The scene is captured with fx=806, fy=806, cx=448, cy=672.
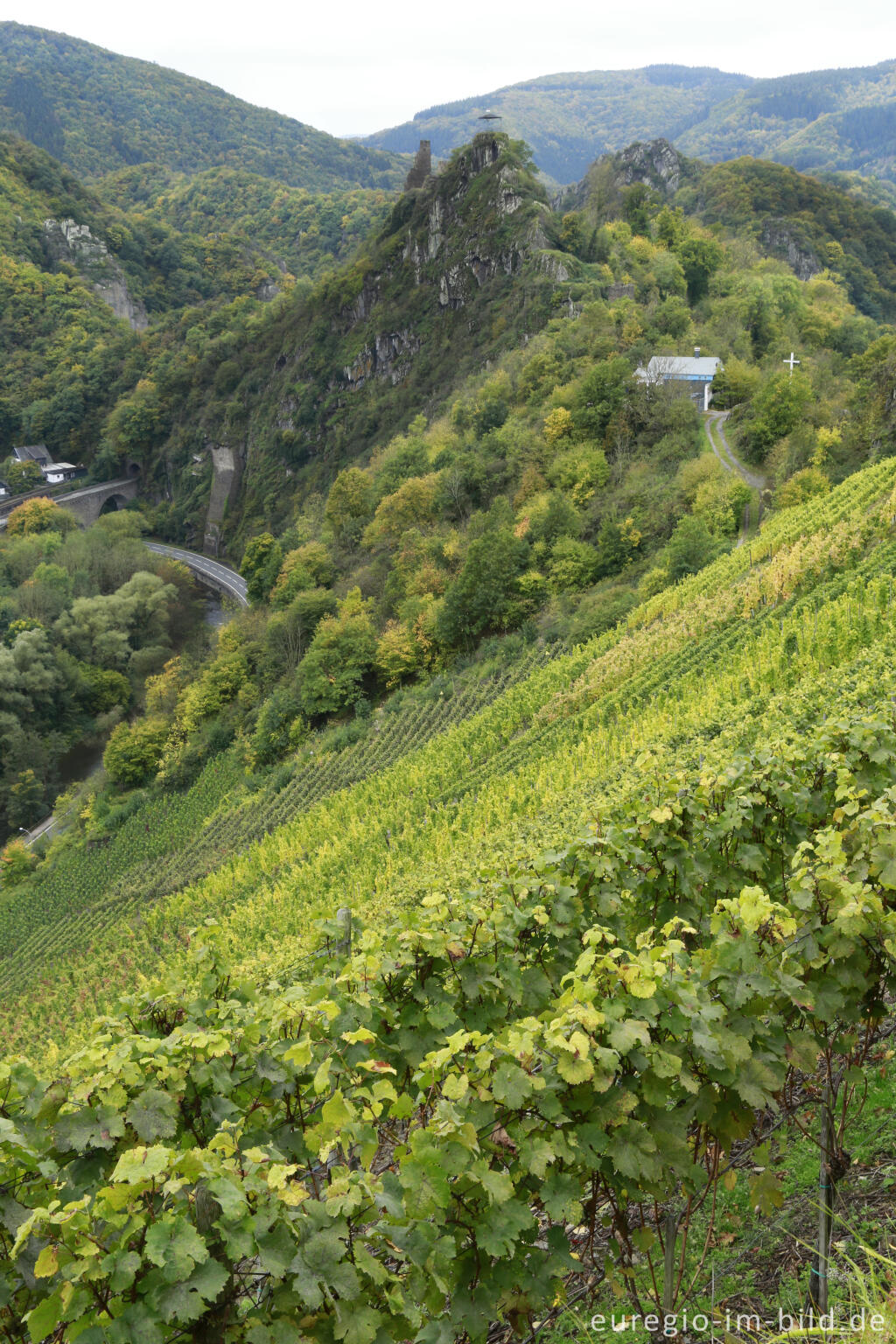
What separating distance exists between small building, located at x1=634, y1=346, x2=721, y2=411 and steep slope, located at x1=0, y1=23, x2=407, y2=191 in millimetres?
163244

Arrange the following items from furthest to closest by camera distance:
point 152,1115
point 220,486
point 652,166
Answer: point 652,166 → point 220,486 → point 152,1115

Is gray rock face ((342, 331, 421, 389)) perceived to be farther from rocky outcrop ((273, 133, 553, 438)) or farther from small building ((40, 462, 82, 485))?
small building ((40, 462, 82, 485))

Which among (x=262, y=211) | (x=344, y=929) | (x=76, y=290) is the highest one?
(x=262, y=211)

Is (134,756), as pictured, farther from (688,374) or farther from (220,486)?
(220,486)

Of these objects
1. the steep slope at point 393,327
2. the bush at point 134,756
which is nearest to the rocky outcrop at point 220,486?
the steep slope at point 393,327

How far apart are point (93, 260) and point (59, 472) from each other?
3854 centimetres

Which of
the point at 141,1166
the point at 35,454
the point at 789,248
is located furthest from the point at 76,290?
the point at 141,1166

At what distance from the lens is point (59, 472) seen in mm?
87438

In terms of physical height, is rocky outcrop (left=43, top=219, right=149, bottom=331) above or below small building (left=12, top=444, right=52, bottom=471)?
above

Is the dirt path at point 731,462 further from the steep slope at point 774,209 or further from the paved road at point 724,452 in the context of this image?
the steep slope at point 774,209

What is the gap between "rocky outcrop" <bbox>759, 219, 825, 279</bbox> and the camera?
74106mm

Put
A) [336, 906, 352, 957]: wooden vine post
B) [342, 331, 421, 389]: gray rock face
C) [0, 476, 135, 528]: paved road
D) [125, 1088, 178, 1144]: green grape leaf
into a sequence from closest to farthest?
[125, 1088, 178, 1144]: green grape leaf < [336, 906, 352, 957]: wooden vine post < [342, 331, 421, 389]: gray rock face < [0, 476, 135, 528]: paved road

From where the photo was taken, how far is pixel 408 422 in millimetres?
65062

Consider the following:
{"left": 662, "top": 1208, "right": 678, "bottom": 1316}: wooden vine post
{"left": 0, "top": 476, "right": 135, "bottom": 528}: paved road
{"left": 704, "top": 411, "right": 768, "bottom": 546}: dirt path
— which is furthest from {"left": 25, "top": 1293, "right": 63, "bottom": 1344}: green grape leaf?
{"left": 0, "top": 476, "right": 135, "bottom": 528}: paved road
